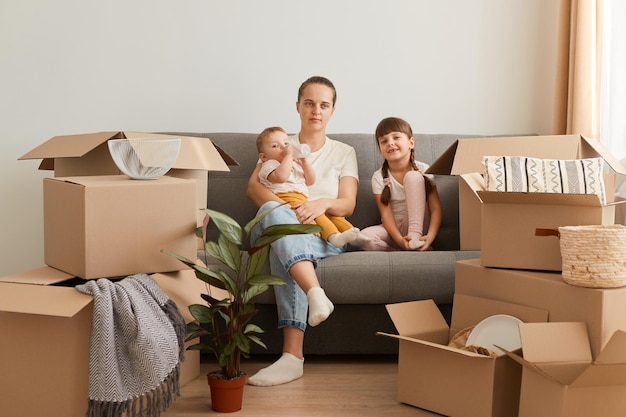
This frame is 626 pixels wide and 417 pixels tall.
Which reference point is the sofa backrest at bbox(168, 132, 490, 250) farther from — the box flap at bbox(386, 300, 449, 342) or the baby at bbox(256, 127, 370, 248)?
the box flap at bbox(386, 300, 449, 342)

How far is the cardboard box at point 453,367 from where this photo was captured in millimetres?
1997

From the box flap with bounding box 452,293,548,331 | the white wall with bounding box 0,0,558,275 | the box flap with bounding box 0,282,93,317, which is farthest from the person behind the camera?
the white wall with bounding box 0,0,558,275

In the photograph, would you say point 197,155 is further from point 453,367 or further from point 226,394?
point 453,367

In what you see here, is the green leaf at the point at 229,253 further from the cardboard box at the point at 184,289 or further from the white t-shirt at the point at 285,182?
the white t-shirt at the point at 285,182

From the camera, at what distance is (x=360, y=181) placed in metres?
3.19

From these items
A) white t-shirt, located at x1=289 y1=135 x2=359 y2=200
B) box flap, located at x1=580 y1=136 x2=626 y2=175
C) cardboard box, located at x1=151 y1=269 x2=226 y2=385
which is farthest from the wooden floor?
box flap, located at x1=580 y1=136 x2=626 y2=175

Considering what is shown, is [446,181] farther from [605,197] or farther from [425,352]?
[425,352]

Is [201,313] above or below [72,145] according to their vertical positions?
below

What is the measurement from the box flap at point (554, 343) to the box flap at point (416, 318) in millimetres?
451

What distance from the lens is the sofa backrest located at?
3.09m

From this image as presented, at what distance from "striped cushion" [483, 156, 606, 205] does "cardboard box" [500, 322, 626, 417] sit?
2.03ft

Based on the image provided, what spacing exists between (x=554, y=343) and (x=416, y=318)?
1.68 ft

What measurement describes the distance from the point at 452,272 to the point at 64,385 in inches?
51.2

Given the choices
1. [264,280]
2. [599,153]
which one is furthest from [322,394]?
[599,153]
